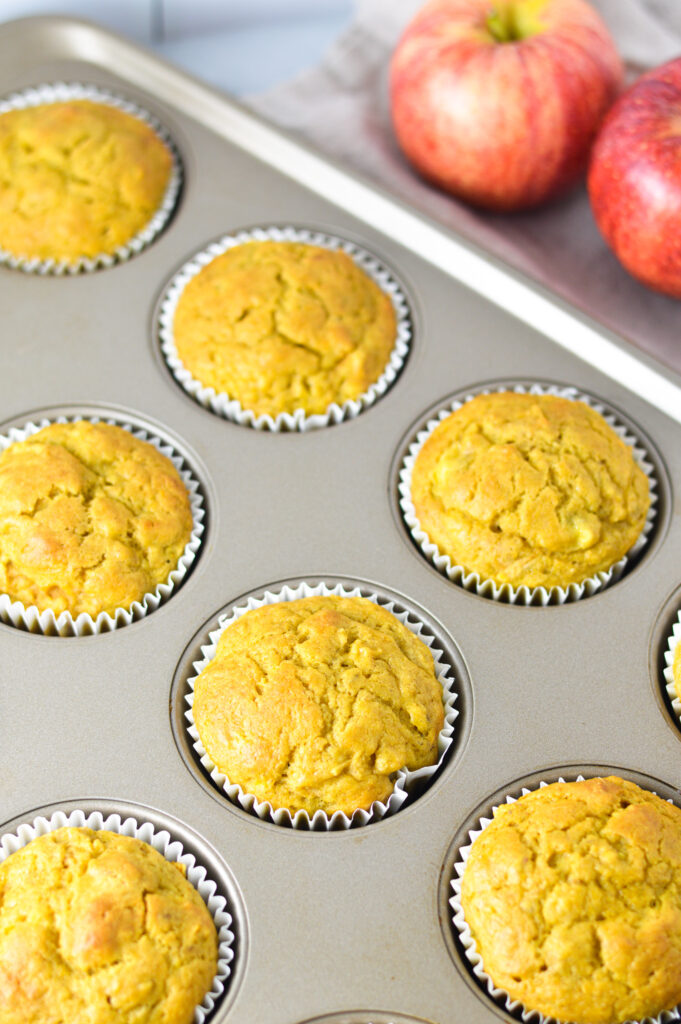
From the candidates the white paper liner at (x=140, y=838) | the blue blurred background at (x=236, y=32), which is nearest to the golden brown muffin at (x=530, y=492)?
the white paper liner at (x=140, y=838)

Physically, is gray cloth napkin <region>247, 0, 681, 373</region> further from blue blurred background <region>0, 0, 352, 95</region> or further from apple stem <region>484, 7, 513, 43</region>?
apple stem <region>484, 7, 513, 43</region>

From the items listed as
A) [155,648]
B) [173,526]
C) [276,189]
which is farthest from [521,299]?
[155,648]

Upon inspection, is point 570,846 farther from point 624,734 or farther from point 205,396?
point 205,396

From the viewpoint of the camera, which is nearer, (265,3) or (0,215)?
(0,215)

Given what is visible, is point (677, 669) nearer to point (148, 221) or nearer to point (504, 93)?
point (504, 93)

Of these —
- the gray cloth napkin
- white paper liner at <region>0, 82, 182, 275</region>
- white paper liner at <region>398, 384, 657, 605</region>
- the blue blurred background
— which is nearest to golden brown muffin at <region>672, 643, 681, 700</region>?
white paper liner at <region>398, 384, 657, 605</region>
